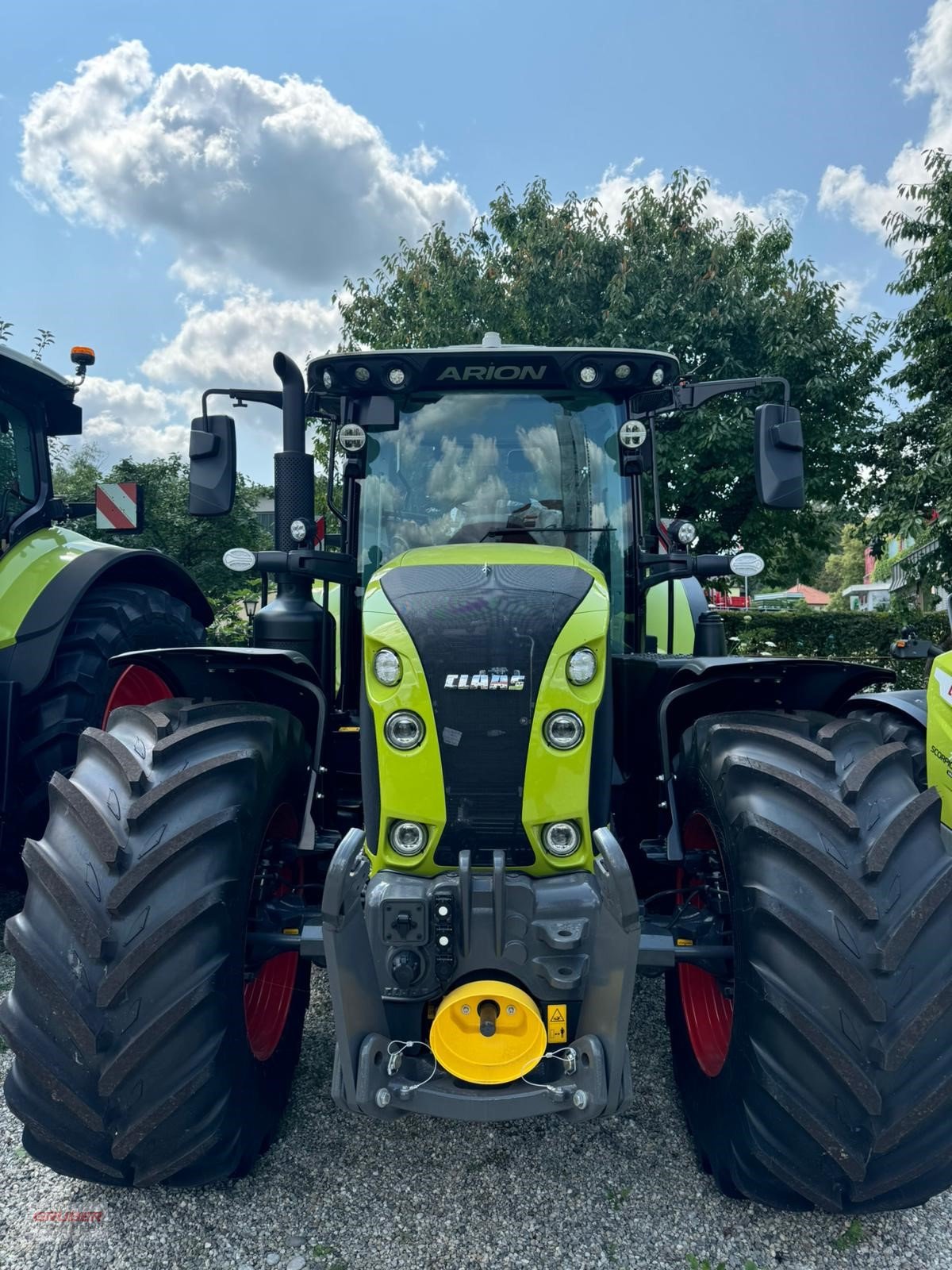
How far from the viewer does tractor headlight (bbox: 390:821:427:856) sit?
207 centimetres

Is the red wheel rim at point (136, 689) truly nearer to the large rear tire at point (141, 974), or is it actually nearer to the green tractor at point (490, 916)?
the green tractor at point (490, 916)

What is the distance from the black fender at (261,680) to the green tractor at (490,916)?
16 millimetres

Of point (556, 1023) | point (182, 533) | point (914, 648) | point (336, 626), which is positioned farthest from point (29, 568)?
point (182, 533)

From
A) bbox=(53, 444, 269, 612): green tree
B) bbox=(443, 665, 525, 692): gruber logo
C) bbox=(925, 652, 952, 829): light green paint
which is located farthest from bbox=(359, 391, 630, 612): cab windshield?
bbox=(53, 444, 269, 612): green tree

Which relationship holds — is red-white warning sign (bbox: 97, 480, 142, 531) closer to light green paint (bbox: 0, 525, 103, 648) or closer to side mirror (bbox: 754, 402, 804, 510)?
light green paint (bbox: 0, 525, 103, 648)

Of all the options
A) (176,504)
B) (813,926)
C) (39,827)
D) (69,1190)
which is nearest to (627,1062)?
(813,926)

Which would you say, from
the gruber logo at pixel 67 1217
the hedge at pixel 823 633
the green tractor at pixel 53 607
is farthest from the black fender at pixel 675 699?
the hedge at pixel 823 633

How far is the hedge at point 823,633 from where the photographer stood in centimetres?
1587

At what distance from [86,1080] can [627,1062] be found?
4.12 ft

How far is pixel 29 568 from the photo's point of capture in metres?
4.00

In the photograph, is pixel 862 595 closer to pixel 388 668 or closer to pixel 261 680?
pixel 261 680

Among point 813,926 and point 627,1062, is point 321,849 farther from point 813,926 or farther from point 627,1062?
point 813,926

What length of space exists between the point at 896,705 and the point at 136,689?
3.66m

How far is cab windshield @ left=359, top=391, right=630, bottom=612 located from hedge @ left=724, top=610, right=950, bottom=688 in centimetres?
1337
